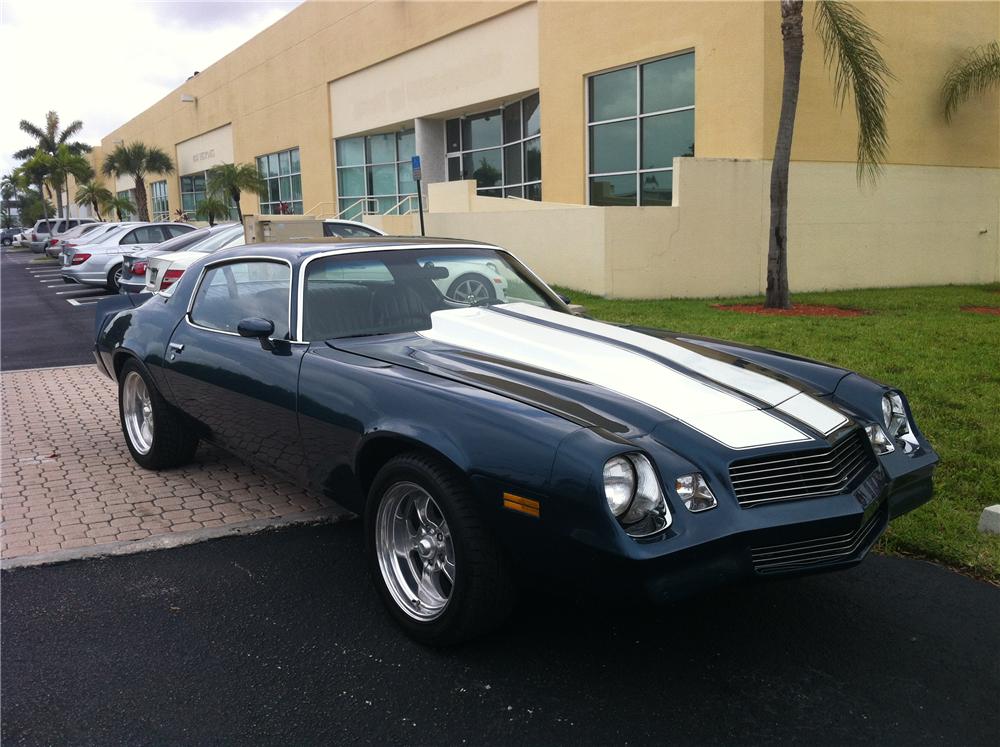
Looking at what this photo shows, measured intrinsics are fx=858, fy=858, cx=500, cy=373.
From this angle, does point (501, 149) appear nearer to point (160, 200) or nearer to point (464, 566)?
point (464, 566)

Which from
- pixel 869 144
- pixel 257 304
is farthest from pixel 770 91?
pixel 257 304

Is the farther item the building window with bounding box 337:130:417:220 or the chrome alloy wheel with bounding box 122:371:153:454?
the building window with bounding box 337:130:417:220

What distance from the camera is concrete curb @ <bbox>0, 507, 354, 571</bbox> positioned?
13.3 feet

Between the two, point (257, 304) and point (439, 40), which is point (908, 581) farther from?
point (439, 40)

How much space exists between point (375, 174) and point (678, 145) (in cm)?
1520

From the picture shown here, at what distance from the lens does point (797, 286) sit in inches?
625

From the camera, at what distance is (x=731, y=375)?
368 centimetres

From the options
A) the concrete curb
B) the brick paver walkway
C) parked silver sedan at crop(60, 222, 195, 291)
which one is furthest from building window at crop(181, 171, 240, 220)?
the concrete curb

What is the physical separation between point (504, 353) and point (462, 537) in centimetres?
Answer: 114

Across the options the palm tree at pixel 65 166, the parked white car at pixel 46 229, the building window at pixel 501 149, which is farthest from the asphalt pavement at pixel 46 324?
the palm tree at pixel 65 166

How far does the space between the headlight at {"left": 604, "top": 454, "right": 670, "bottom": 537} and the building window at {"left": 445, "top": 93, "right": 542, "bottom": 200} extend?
60.2 feet

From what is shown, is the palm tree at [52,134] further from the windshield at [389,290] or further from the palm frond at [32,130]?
the windshield at [389,290]

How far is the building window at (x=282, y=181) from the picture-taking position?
34259 mm

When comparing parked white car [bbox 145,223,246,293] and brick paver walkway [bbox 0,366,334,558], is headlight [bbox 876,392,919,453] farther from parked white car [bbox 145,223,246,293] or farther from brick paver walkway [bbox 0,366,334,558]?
parked white car [bbox 145,223,246,293]
